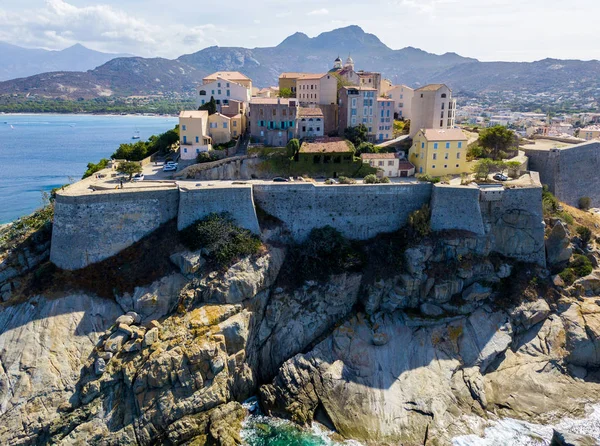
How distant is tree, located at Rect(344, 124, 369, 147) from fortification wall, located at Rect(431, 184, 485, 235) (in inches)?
505

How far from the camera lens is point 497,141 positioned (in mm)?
44906

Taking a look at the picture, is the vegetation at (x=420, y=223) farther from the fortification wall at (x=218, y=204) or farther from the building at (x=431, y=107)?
the building at (x=431, y=107)

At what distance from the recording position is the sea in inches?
2489

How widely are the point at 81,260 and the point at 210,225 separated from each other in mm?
9031

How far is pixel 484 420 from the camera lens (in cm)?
2773

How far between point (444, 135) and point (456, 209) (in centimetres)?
930

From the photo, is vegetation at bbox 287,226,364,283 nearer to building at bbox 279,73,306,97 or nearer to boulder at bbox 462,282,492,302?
boulder at bbox 462,282,492,302

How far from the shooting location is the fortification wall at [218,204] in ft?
112

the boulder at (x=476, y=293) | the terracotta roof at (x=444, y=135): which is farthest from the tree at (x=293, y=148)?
the boulder at (x=476, y=293)

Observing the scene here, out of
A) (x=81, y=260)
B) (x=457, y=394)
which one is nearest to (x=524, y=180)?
(x=457, y=394)

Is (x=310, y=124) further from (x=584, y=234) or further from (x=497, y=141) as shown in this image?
(x=584, y=234)

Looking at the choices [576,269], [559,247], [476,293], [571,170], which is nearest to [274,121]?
[476,293]

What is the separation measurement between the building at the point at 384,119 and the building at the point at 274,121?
898 centimetres

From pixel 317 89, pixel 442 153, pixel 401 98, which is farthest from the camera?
pixel 401 98
